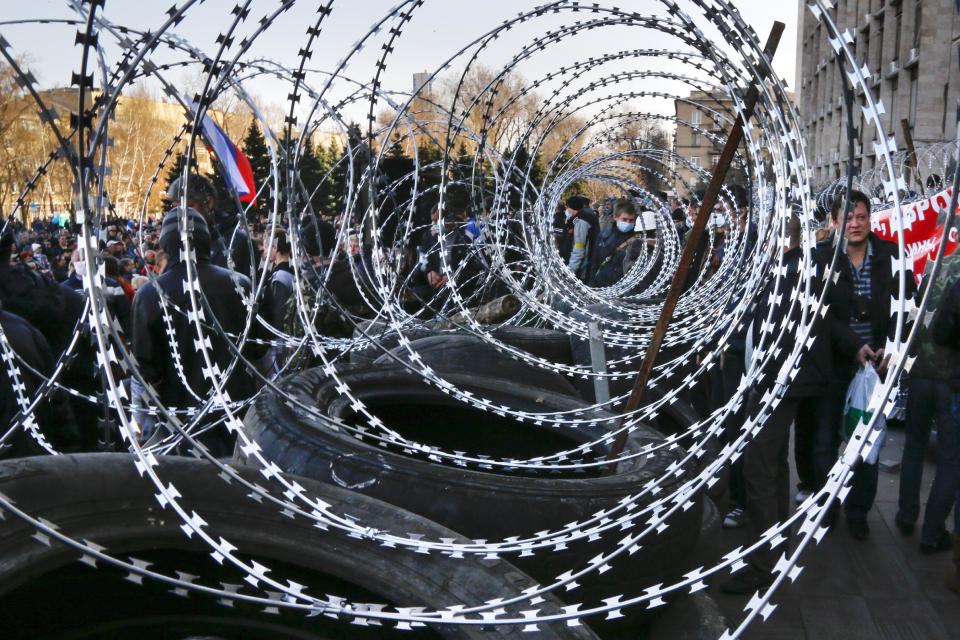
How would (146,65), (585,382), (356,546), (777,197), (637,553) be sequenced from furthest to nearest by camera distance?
(585,382)
(777,197)
(146,65)
(637,553)
(356,546)

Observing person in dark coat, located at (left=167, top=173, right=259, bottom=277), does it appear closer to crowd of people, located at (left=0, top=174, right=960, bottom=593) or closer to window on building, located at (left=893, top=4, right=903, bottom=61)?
crowd of people, located at (left=0, top=174, right=960, bottom=593)

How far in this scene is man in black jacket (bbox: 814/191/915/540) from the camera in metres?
6.09

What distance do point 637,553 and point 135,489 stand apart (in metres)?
1.94

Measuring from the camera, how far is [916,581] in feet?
18.0

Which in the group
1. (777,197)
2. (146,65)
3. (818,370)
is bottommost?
(818,370)

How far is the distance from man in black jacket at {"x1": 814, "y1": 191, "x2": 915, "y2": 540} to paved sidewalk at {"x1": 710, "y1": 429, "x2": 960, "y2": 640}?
26cm

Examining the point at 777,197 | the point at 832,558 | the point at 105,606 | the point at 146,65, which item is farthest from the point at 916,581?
the point at 146,65

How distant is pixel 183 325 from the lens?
5910 mm

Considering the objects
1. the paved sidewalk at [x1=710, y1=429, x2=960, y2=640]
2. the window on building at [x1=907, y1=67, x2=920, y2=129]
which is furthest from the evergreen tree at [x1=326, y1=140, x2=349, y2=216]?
the window on building at [x1=907, y1=67, x2=920, y2=129]

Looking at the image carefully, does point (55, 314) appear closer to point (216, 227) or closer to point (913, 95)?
point (216, 227)

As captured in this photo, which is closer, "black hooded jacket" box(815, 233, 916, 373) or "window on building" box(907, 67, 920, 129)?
"black hooded jacket" box(815, 233, 916, 373)

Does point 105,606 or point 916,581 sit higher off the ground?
point 105,606

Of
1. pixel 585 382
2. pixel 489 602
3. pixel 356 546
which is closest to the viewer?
pixel 489 602

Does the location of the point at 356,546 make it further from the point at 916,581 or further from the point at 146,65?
the point at 916,581
